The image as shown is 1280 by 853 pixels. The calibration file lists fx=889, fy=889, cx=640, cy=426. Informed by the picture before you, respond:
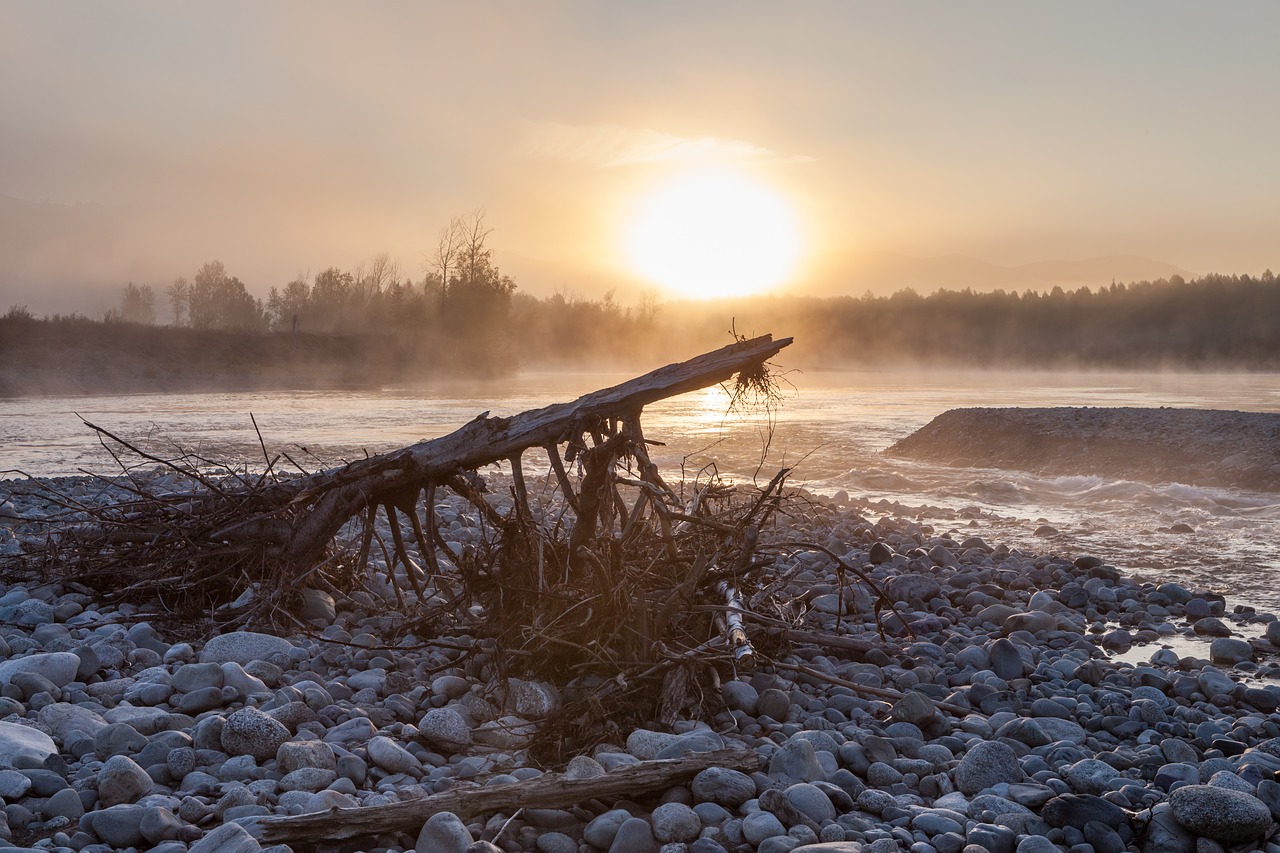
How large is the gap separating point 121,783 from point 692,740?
7.07 ft

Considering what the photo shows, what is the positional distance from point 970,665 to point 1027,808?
1.93 metres

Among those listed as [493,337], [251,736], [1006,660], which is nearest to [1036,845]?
[1006,660]

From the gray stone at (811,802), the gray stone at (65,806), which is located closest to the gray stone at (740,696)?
the gray stone at (811,802)

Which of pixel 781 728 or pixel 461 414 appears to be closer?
pixel 781 728

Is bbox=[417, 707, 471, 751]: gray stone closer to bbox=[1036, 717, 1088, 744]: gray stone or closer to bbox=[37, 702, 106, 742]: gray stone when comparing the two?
bbox=[37, 702, 106, 742]: gray stone

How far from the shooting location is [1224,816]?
314 cm

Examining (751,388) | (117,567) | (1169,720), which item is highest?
(751,388)

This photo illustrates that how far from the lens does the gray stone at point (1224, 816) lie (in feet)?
10.3

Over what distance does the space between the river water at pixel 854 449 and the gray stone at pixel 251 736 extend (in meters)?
2.24

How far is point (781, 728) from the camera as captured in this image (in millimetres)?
4176

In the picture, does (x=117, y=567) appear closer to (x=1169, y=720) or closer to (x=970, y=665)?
(x=970, y=665)

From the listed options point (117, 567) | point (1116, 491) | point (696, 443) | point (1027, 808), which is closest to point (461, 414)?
point (696, 443)

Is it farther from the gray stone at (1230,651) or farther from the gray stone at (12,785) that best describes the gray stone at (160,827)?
the gray stone at (1230,651)

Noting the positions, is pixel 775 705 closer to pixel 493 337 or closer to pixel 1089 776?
pixel 1089 776
